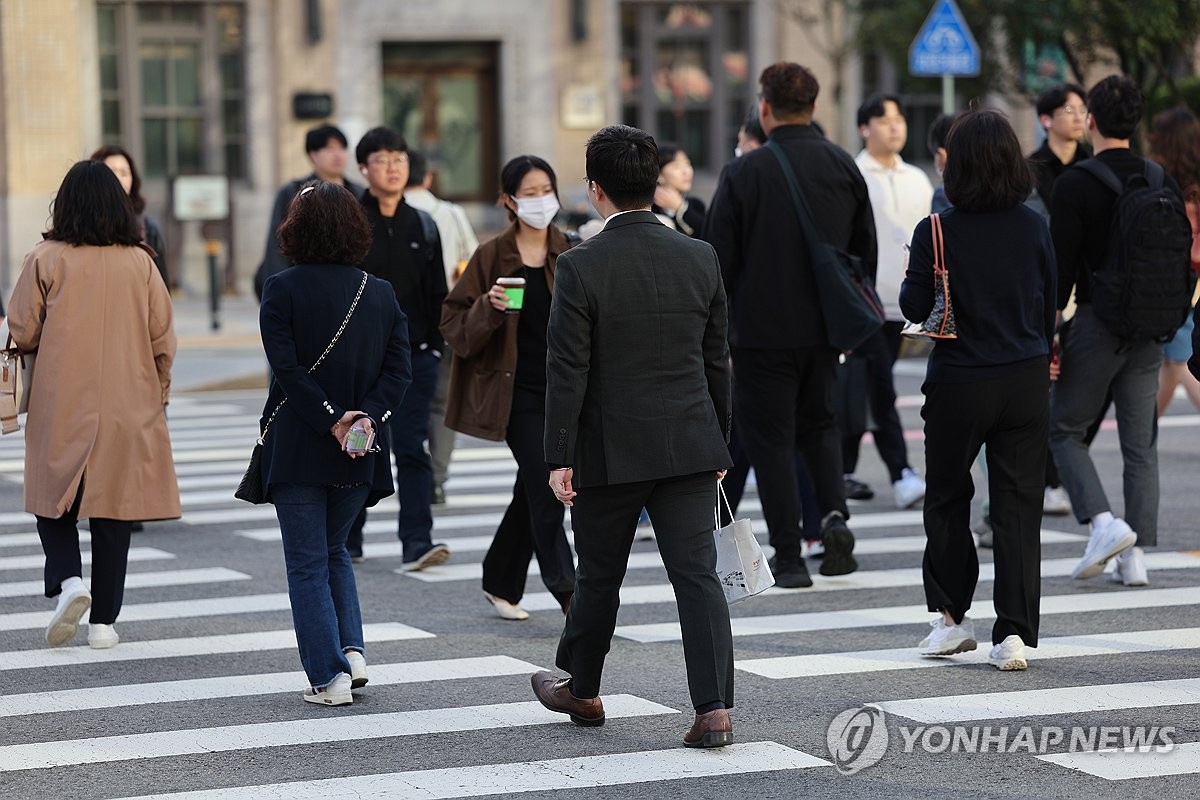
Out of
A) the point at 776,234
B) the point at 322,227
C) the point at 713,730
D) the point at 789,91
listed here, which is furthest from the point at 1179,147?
the point at 713,730

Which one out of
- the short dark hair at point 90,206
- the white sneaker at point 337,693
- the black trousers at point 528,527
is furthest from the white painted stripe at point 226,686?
the short dark hair at point 90,206

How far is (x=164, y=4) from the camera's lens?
26.1 m

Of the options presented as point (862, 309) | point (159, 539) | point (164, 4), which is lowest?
point (159, 539)

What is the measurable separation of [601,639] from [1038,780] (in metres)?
1.32

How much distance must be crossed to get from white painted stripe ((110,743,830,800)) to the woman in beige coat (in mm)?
2231

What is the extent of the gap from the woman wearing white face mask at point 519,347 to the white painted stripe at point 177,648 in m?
0.63

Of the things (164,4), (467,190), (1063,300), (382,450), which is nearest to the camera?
(382,450)

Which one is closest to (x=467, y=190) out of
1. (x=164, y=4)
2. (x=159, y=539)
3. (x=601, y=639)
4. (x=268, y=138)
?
(x=268, y=138)

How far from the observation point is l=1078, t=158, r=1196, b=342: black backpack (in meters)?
8.17

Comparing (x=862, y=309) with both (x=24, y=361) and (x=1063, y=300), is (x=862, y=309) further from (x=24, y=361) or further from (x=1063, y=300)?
(x=24, y=361)

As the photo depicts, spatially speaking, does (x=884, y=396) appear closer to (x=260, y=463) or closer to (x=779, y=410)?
(x=779, y=410)

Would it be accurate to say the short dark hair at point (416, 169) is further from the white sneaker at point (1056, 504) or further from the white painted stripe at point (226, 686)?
the white painted stripe at point (226, 686)

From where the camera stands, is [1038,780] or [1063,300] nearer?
[1038,780]

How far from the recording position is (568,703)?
6.14 metres
